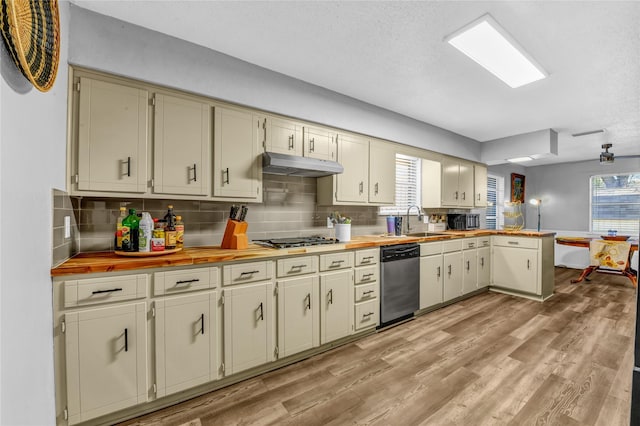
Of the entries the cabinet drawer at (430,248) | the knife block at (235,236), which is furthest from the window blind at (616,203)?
the knife block at (235,236)

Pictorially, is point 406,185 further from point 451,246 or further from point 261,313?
point 261,313

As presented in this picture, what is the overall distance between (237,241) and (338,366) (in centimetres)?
133

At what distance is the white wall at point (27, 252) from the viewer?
998 millimetres

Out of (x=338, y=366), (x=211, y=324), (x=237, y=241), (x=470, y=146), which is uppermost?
(x=470, y=146)

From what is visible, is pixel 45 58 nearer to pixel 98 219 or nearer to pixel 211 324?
pixel 98 219

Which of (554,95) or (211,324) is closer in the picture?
(211,324)

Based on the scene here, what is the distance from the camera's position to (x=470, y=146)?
499 centimetres

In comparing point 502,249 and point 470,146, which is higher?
point 470,146

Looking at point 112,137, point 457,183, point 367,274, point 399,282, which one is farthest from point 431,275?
point 112,137

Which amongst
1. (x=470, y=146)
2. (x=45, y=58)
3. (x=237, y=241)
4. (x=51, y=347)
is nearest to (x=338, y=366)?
(x=237, y=241)

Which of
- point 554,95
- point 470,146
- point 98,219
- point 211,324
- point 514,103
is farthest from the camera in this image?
point 470,146

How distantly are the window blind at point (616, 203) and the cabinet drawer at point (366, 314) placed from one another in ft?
21.7

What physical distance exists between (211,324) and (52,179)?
4.22 ft

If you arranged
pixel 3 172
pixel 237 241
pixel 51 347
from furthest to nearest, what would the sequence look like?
pixel 237 241 < pixel 51 347 < pixel 3 172
